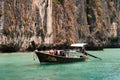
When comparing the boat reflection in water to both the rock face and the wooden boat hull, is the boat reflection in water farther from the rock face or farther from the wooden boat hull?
the rock face

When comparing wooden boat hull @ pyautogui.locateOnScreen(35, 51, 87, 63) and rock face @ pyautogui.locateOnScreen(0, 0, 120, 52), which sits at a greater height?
rock face @ pyautogui.locateOnScreen(0, 0, 120, 52)

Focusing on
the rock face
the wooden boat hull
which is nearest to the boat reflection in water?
the wooden boat hull

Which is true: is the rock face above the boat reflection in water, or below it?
above

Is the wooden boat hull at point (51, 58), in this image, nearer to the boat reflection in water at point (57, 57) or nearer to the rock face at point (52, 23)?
the boat reflection in water at point (57, 57)

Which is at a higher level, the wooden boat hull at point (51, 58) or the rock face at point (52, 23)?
the rock face at point (52, 23)

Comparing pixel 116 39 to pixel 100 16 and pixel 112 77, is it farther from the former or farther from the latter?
pixel 112 77

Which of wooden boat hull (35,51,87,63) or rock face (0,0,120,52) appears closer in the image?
wooden boat hull (35,51,87,63)

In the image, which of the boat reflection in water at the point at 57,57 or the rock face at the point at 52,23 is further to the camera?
the rock face at the point at 52,23

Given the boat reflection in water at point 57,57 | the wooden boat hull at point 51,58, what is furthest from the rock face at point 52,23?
the wooden boat hull at point 51,58

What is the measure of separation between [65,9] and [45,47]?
1274 cm

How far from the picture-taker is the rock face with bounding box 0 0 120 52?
5338 cm

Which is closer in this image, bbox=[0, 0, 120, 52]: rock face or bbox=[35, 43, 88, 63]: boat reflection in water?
bbox=[35, 43, 88, 63]: boat reflection in water

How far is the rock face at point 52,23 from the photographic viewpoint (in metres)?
53.4

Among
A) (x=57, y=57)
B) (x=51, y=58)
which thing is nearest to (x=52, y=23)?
(x=57, y=57)
